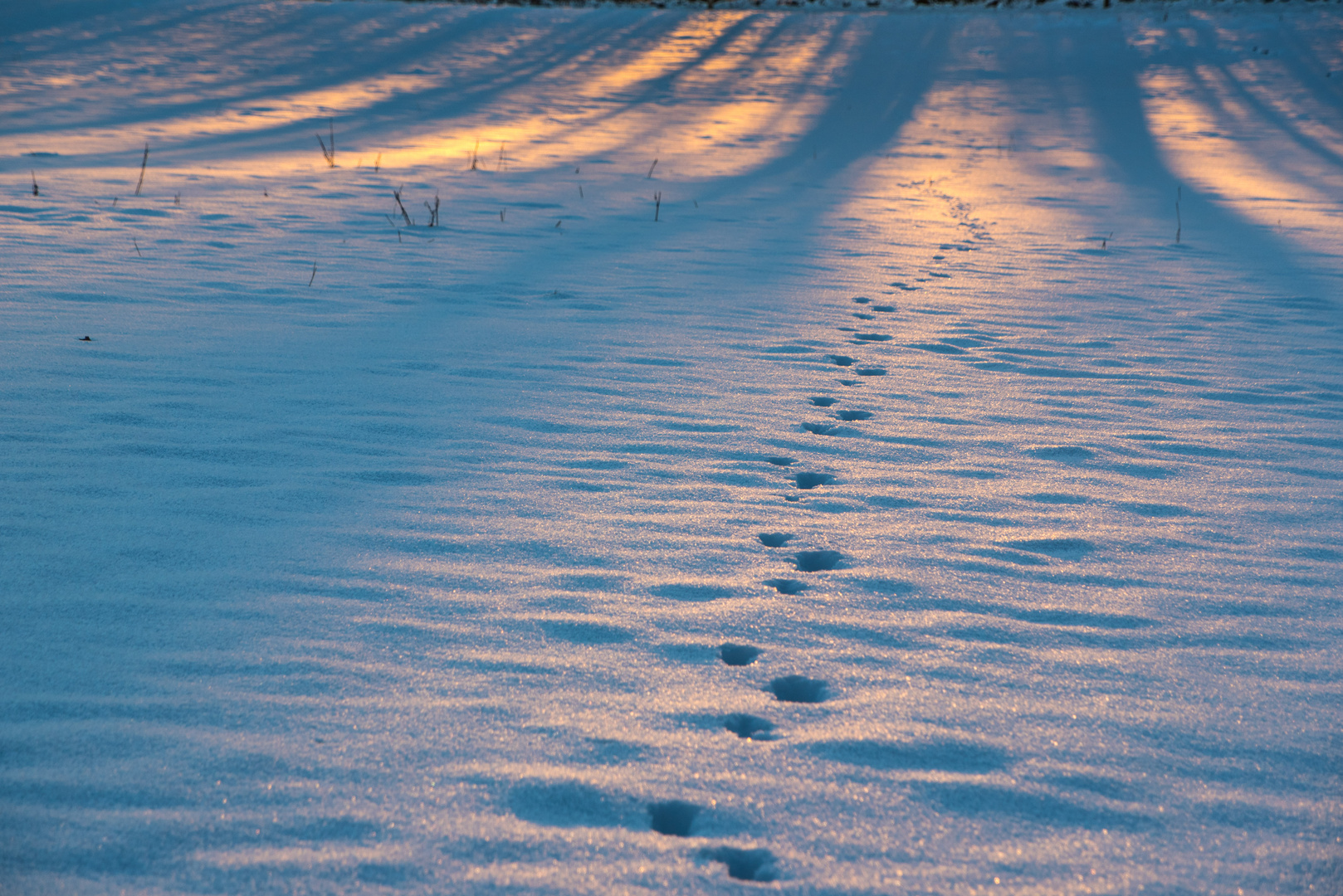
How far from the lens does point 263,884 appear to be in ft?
4.38

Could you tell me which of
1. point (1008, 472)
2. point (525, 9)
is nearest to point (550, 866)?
point (1008, 472)

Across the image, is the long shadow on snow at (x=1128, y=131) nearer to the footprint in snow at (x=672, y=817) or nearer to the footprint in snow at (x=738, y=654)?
the footprint in snow at (x=738, y=654)

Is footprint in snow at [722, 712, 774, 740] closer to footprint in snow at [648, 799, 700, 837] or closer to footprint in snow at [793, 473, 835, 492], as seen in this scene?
footprint in snow at [648, 799, 700, 837]

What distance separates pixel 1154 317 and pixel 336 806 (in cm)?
456

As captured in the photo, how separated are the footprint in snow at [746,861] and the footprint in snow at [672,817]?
65mm

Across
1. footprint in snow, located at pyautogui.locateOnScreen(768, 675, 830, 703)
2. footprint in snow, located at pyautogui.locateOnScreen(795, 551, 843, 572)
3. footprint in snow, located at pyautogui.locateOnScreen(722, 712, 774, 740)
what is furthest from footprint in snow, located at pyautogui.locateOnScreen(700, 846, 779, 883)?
footprint in snow, located at pyautogui.locateOnScreen(795, 551, 843, 572)

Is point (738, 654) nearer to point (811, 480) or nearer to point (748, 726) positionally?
point (748, 726)

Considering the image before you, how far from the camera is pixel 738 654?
189cm

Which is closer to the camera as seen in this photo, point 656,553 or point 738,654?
point 738,654

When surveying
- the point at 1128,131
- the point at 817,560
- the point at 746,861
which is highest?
the point at 1128,131

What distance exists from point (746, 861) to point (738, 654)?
0.54 m

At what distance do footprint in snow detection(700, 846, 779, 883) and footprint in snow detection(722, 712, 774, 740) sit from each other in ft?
0.84

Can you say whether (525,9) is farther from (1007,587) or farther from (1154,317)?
(1007,587)

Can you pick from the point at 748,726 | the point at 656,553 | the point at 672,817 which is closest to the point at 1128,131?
the point at 656,553
